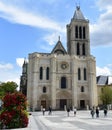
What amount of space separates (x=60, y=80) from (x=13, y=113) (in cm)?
5357

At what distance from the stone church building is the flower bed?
161 feet

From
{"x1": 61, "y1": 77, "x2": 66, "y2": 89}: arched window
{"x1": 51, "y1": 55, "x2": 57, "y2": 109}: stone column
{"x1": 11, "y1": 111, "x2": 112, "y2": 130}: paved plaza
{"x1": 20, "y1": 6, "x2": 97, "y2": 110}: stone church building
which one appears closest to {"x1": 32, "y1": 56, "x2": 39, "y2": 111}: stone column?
{"x1": 20, "y1": 6, "x2": 97, "y2": 110}: stone church building

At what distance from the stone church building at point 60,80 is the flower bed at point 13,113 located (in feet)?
161

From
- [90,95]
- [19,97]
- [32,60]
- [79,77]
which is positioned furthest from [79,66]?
[19,97]

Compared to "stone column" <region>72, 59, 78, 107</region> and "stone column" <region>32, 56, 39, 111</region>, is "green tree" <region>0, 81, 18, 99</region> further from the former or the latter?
"stone column" <region>72, 59, 78, 107</region>

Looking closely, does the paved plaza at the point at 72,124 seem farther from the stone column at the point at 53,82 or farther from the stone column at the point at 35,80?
the stone column at the point at 53,82

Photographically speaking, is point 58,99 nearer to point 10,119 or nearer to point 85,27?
point 85,27

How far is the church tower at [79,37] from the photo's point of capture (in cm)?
7788

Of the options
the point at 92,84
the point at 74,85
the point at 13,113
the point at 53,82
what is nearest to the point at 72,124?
the point at 13,113

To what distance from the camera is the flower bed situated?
18.8 m

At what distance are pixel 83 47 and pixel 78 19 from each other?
30.9 ft

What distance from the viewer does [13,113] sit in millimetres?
Result: 19188

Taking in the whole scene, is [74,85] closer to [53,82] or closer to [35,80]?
[53,82]

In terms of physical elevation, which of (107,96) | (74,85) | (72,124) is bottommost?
(72,124)
